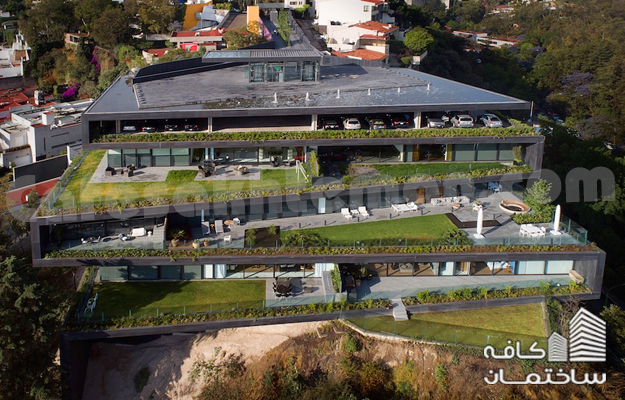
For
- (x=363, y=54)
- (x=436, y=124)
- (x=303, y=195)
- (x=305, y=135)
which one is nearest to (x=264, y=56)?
(x=305, y=135)

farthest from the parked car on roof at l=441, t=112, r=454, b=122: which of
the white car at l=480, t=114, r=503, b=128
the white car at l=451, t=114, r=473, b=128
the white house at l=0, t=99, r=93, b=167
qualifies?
the white house at l=0, t=99, r=93, b=167

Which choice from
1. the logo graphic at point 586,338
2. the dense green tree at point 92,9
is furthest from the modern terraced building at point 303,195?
the dense green tree at point 92,9

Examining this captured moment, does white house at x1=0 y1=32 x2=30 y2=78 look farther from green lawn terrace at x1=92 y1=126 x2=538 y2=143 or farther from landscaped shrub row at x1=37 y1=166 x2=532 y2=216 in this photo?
landscaped shrub row at x1=37 y1=166 x2=532 y2=216

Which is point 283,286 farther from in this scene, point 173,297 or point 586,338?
point 586,338

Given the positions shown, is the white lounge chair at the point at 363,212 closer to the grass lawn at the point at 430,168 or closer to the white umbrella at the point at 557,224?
the grass lawn at the point at 430,168

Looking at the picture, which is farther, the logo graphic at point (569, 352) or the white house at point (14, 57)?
the white house at point (14, 57)
